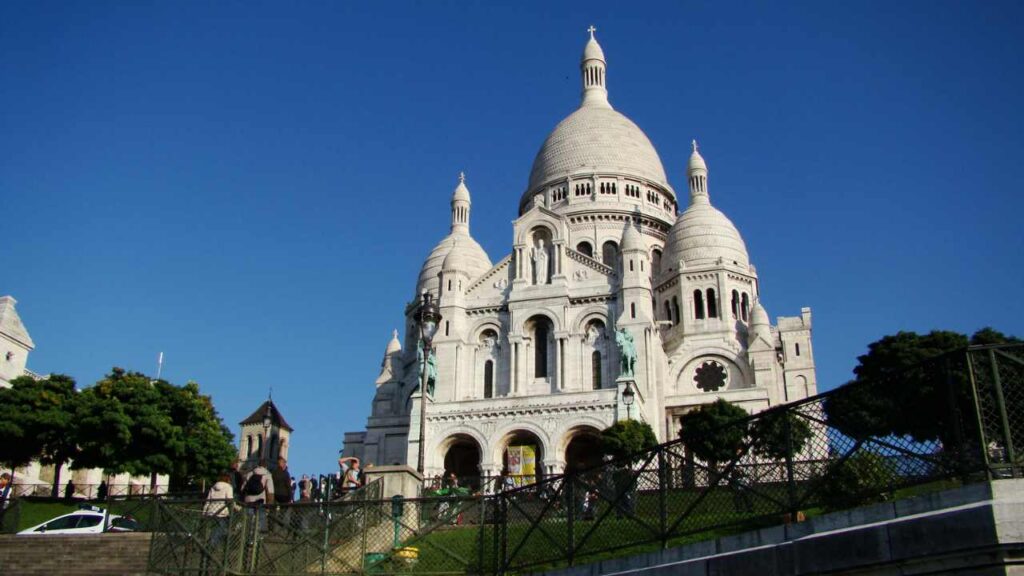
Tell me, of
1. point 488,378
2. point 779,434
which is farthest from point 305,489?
point 488,378

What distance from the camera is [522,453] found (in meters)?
46.6

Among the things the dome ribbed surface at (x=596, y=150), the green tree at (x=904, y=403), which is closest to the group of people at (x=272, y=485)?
the green tree at (x=904, y=403)

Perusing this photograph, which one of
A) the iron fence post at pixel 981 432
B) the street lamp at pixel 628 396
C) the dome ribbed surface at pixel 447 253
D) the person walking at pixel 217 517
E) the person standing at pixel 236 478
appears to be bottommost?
the person walking at pixel 217 517

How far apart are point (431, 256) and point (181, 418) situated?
24.0m

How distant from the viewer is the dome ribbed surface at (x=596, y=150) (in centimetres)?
7025

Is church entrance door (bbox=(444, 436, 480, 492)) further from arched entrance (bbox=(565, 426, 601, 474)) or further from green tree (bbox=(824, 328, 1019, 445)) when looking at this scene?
green tree (bbox=(824, 328, 1019, 445))

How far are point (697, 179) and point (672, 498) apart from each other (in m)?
59.4

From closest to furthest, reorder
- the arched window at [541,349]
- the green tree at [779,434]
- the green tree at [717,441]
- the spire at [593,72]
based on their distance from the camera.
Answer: the green tree at [779,434] < the green tree at [717,441] < the arched window at [541,349] < the spire at [593,72]

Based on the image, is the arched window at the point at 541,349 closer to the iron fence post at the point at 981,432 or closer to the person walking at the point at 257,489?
the person walking at the point at 257,489

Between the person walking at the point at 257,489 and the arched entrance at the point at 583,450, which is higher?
the arched entrance at the point at 583,450

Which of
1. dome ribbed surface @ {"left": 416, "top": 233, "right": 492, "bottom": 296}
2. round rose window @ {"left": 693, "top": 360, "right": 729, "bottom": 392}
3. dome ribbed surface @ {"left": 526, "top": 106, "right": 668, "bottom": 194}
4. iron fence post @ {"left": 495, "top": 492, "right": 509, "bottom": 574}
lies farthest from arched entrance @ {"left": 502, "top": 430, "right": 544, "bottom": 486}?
iron fence post @ {"left": 495, "top": 492, "right": 509, "bottom": 574}

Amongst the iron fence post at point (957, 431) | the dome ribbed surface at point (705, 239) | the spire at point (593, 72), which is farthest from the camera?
the spire at point (593, 72)

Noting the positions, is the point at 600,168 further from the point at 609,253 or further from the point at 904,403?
the point at 904,403

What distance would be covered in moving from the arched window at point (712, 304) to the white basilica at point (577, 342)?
0.09 meters
